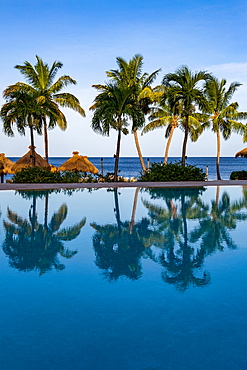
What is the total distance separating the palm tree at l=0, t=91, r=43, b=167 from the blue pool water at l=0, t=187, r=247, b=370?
10266mm

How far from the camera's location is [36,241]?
7.99m

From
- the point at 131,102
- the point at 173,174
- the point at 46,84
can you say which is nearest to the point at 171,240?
the point at 173,174

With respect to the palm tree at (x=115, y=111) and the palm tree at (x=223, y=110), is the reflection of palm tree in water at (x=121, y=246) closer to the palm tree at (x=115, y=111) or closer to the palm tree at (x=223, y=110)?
the palm tree at (x=115, y=111)

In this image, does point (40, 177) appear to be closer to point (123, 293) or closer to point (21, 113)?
point (21, 113)

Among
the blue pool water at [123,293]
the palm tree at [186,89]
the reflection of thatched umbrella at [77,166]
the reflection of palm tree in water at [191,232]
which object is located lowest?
the blue pool water at [123,293]

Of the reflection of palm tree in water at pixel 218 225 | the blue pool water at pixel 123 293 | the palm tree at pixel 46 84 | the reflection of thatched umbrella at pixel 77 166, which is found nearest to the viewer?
the blue pool water at pixel 123 293

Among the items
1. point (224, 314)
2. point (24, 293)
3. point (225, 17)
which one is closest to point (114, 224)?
point (24, 293)

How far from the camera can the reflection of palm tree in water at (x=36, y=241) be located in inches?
250

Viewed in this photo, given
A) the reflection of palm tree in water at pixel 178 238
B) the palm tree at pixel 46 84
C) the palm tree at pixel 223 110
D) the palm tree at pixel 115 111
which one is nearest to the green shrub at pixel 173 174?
the palm tree at pixel 115 111

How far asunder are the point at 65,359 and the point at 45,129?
1964 centimetres

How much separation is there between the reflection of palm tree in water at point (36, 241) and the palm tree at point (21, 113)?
960 cm

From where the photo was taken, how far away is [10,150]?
6419 cm

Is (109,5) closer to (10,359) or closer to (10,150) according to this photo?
(10,359)

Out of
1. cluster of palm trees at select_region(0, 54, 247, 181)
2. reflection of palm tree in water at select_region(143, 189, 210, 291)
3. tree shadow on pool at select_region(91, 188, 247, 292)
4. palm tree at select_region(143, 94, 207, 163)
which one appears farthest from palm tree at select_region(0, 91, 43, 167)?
tree shadow on pool at select_region(91, 188, 247, 292)
